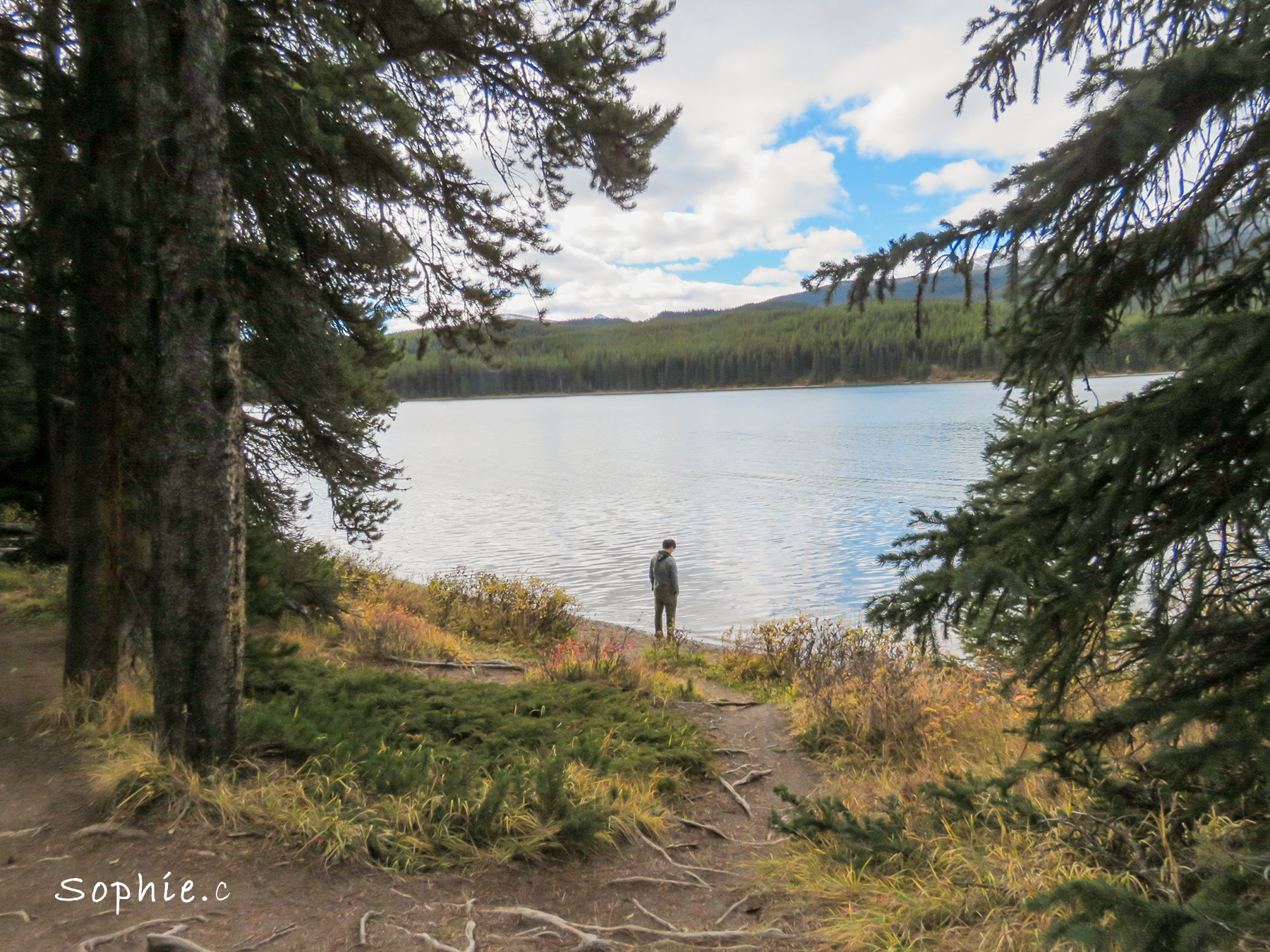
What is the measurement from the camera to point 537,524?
2822cm

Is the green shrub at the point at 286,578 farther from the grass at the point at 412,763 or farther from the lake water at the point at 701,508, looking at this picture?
the lake water at the point at 701,508

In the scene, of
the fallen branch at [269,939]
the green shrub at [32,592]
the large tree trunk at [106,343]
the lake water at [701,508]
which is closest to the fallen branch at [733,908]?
the fallen branch at [269,939]

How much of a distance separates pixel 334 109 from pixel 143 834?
482 centimetres

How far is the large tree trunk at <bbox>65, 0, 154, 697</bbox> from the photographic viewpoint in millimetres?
5301

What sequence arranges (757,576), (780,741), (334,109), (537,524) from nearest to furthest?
(334,109) → (780,741) → (757,576) → (537,524)

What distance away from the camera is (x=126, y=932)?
3.39m

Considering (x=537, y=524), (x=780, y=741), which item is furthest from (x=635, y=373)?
(x=780, y=741)

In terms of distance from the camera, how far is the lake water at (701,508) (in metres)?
19.2

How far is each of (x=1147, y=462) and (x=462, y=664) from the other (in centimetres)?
861

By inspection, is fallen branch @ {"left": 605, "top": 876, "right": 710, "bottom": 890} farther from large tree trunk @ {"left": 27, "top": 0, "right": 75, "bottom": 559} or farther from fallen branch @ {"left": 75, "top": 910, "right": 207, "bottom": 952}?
large tree trunk @ {"left": 27, "top": 0, "right": 75, "bottom": 559}

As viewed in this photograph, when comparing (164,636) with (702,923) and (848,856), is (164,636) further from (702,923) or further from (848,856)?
(848,856)

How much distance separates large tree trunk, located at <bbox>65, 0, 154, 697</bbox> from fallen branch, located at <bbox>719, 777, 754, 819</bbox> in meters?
4.96

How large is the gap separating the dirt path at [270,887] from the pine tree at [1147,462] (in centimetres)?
188

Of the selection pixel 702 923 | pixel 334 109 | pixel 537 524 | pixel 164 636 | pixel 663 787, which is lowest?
pixel 537 524
